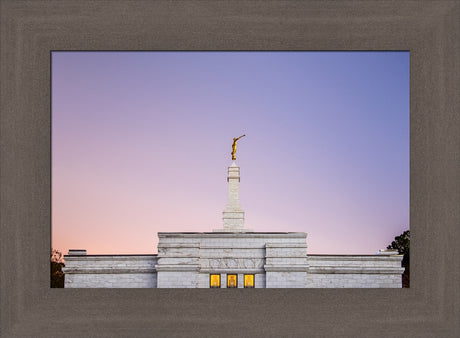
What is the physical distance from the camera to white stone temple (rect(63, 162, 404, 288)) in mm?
14250

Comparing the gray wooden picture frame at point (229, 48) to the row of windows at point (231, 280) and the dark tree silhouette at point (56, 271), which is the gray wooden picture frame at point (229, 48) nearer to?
the row of windows at point (231, 280)

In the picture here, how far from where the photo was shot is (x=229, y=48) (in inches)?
217

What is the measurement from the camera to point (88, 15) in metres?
5.43

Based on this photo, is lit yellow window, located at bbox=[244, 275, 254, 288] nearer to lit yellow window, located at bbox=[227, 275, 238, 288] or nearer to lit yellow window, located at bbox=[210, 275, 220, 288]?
lit yellow window, located at bbox=[227, 275, 238, 288]

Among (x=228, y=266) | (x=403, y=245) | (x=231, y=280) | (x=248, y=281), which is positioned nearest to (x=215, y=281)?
(x=231, y=280)

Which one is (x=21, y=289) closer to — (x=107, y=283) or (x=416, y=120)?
(x=416, y=120)

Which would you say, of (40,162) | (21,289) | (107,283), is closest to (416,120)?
(40,162)

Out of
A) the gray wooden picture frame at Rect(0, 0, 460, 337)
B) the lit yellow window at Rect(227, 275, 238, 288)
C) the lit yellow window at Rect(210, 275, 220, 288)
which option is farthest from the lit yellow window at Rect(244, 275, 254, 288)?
the gray wooden picture frame at Rect(0, 0, 460, 337)

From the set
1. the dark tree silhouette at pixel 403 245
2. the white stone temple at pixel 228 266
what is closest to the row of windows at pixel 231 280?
the white stone temple at pixel 228 266

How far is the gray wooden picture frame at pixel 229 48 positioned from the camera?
525 cm

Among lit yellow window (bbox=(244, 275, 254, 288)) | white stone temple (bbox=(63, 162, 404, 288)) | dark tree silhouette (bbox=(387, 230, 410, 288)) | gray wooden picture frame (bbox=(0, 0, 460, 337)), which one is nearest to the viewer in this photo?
gray wooden picture frame (bbox=(0, 0, 460, 337))

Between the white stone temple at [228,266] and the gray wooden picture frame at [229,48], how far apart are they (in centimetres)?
894

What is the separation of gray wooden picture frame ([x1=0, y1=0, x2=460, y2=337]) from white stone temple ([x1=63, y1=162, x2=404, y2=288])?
29.3 ft

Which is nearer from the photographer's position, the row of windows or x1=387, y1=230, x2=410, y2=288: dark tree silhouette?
the row of windows
